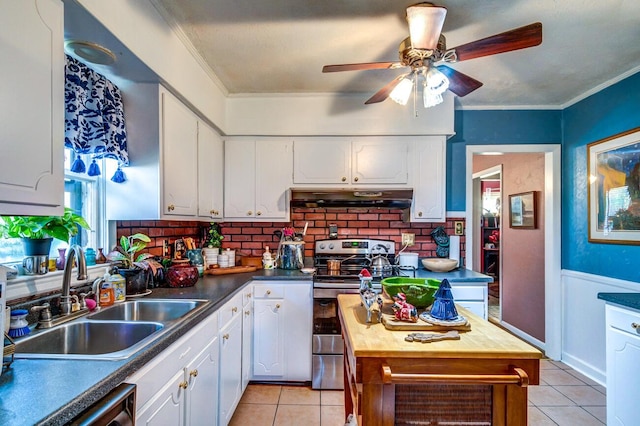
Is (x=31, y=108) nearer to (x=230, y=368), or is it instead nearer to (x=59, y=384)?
(x=59, y=384)

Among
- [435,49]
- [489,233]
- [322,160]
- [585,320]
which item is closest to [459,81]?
[435,49]

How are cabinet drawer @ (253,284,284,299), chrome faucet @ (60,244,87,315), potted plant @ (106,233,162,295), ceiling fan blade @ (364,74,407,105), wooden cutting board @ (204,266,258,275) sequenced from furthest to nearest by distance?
wooden cutting board @ (204,266,258,275) → cabinet drawer @ (253,284,284,299) → ceiling fan blade @ (364,74,407,105) → potted plant @ (106,233,162,295) → chrome faucet @ (60,244,87,315)

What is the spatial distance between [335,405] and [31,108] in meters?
2.47

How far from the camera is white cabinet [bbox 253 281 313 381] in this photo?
2709mm

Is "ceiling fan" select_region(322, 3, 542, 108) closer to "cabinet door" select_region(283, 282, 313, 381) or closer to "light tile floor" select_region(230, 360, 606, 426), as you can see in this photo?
"cabinet door" select_region(283, 282, 313, 381)

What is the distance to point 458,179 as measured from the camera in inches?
132

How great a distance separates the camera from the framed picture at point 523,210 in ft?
12.1

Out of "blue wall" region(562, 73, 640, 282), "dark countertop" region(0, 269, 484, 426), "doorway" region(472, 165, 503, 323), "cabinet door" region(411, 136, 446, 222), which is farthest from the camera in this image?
"doorway" region(472, 165, 503, 323)

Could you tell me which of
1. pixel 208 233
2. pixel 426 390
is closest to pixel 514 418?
pixel 426 390

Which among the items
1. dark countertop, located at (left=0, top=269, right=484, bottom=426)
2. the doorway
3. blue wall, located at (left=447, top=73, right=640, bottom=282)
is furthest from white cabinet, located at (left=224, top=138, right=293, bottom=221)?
the doorway

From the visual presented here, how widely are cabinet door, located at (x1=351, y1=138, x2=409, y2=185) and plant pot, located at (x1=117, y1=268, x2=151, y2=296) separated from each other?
6.14 feet

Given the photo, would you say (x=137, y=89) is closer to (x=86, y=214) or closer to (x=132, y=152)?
(x=132, y=152)

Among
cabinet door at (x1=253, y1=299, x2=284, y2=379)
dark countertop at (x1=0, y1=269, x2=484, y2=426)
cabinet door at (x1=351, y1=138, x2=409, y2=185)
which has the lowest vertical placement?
cabinet door at (x1=253, y1=299, x2=284, y2=379)

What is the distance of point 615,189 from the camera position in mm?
2658
